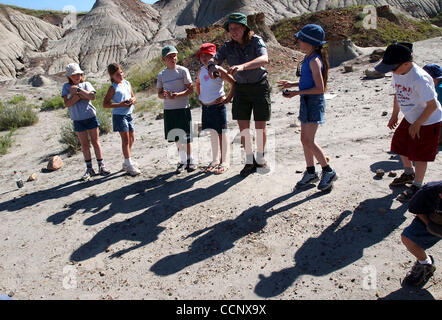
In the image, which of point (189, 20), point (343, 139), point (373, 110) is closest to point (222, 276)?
point (343, 139)

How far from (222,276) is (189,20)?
4312 centimetres

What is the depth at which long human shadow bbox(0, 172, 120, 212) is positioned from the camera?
4980 millimetres

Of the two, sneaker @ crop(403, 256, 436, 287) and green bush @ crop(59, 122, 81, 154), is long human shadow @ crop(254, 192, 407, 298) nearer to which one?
sneaker @ crop(403, 256, 436, 287)

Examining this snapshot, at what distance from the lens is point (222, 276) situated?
3.13 metres

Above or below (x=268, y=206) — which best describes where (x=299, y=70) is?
above

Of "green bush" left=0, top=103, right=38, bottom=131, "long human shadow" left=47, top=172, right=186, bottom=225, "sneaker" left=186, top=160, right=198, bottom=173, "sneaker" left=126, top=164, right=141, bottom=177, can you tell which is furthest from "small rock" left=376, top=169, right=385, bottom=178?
"green bush" left=0, top=103, right=38, bottom=131

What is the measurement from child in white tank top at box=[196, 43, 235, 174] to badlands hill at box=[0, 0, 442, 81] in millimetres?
28471

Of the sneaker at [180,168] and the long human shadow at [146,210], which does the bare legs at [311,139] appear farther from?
the sneaker at [180,168]

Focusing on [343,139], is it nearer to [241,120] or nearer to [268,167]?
[268,167]

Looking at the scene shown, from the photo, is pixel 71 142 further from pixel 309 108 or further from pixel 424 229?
pixel 424 229

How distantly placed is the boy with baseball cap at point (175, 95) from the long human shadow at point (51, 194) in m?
1.14
